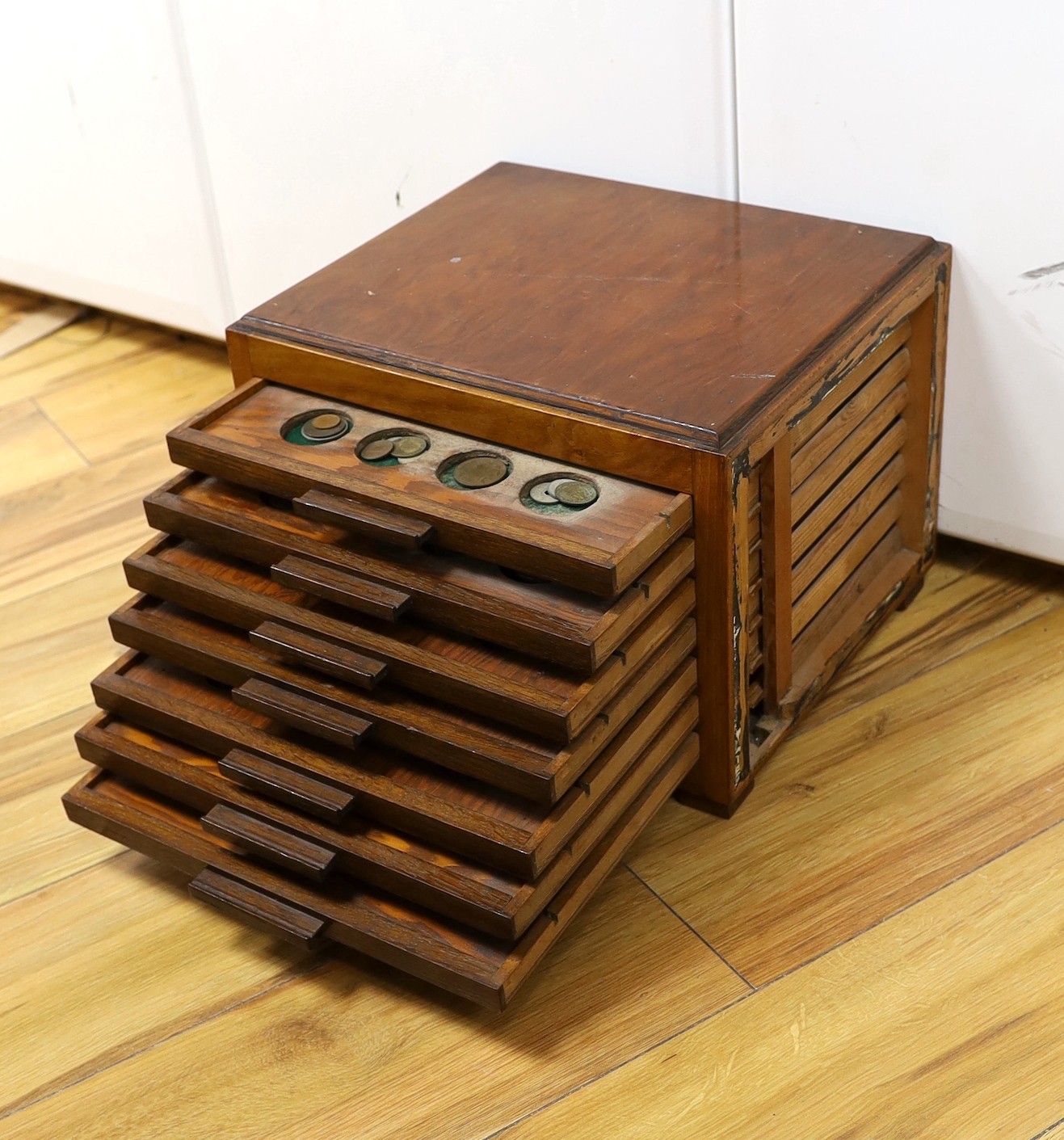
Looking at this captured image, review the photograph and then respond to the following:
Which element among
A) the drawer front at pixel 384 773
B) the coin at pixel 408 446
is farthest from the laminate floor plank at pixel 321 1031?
the coin at pixel 408 446

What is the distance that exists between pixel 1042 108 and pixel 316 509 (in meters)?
0.58

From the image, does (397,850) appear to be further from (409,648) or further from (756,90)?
(756,90)

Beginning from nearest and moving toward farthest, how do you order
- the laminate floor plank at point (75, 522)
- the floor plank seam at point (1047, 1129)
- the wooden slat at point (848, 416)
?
the floor plank seam at point (1047, 1129), the wooden slat at point (848, 416), the laminate floor plank at point (75, 522)

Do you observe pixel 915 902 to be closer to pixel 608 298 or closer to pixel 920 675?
pixel 920 675

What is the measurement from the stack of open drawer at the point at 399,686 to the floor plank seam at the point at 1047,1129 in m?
0.28

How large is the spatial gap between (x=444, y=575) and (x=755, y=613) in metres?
0.23

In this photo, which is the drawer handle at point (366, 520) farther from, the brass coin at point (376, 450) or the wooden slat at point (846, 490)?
the wooden slat at point (846, 490)

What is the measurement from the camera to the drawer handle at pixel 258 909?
2.82 feet

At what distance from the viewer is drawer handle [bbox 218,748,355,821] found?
0.85 metres

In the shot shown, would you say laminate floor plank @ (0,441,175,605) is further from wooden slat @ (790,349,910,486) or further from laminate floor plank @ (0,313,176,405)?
wooden slat @ (790,349,910,486)

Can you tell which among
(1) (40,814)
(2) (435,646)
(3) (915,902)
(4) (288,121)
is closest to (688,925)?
(3) (915,902)

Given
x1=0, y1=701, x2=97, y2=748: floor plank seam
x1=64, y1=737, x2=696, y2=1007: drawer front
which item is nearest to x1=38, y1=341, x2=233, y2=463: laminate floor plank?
x1=0, y1=701, x2=97, y2=748: floor plank seam

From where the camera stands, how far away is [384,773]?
86 centimetres

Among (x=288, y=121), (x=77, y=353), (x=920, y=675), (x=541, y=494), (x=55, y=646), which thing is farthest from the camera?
(x=77, y=353)
